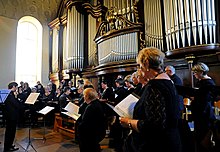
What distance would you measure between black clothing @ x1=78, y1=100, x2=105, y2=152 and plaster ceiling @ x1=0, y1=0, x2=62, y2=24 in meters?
8.25

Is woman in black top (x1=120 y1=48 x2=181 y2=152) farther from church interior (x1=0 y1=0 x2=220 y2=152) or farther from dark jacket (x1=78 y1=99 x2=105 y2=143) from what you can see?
church interior (x1=0 y1=0 x2=220 y2=152)

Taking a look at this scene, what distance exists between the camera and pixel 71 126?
232 inches

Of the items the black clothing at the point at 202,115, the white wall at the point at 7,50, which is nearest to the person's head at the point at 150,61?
the black clothing at the point at 202,115

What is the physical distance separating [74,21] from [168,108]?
7721 mm

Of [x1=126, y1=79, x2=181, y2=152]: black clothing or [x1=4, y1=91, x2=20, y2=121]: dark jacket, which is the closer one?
[x1=126, y1=79, x2=181, y2=152]: black clothing

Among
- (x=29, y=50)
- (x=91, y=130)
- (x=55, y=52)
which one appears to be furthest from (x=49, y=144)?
(x=29, y=50)

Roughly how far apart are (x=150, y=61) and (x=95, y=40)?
6.07m

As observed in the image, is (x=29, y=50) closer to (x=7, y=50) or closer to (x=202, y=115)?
(x=7, y=50)

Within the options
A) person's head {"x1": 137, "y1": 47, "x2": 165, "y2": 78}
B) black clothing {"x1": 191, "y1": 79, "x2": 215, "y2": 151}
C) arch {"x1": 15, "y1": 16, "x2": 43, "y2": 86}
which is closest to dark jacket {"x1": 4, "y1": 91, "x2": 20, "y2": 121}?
black clothing {"x1": 191, "y1": 79, "x2": 215, "y2": 151}

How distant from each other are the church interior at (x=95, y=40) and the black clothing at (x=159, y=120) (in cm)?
286

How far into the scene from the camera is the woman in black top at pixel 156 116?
58.1 inches

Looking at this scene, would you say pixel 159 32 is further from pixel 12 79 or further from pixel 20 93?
pixel 12 79

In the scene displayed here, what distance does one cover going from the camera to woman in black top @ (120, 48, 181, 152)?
148cm

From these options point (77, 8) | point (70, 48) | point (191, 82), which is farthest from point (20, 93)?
point (191, 82)
